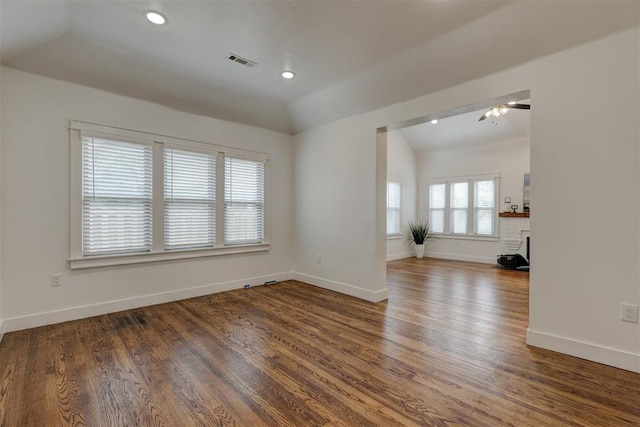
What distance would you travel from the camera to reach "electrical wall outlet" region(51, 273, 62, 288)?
3.04 m

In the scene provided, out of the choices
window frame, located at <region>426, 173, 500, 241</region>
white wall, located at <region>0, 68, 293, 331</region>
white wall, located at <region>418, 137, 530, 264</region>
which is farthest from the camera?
window frame, located at <region>426, 173, 500, 241</region>

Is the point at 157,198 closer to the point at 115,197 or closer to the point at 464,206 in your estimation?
the point at 115,197

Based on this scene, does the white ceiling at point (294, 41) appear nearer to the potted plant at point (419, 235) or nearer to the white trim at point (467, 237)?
the potted plant at point (419, 235)

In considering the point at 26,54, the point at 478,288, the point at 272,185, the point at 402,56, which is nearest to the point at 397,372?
the point at 402,56

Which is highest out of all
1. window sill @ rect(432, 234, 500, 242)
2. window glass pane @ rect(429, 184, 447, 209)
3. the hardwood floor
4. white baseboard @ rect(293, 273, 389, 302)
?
window glass pane @ rect(429, 184, 447, 209)

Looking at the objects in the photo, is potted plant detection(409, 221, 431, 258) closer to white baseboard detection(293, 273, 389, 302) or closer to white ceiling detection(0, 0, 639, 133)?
white baseboard detection(293, 273, 389, 302)

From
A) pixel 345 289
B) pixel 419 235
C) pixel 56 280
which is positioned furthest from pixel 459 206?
pixel 56 280

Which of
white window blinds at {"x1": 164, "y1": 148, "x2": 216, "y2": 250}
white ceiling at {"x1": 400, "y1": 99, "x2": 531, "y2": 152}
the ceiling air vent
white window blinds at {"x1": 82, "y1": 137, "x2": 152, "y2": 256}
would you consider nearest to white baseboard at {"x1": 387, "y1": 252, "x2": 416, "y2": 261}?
white ceiling at {"x1": 400, "y1": 99, "x2": 531, "y2": 152}

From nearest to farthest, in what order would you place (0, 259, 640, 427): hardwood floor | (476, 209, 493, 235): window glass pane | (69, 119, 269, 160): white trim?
1. (0, 259, 640, 427): hardwood floor
2. (69, 119, 269, 160): white trim
3. (476, 209, 493, 235): window glass pane

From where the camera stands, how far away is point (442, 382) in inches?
78.1

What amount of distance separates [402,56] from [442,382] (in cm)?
285

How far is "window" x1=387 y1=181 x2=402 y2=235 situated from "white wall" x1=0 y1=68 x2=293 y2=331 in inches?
204

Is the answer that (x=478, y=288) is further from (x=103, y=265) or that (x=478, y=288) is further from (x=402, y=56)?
(x=103, y=265)

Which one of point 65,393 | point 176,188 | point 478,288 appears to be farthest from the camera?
point 478,288
